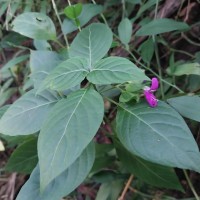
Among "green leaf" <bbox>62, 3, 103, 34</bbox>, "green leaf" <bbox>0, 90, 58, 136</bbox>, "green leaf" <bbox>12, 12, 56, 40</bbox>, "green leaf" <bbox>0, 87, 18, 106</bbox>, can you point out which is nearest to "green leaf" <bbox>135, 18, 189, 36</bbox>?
"green leaf" <bbox>62, 3, 103, 34</bbox>

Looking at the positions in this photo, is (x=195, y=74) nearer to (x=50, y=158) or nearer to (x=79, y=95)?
(x=79, y=95)

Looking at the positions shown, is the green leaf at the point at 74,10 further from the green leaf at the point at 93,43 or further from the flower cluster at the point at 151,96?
the flower cluster at the point at 151,96

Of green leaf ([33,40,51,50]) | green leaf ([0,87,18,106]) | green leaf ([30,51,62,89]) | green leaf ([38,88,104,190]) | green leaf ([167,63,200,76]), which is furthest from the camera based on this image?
green leaf ([0,87,18,106])

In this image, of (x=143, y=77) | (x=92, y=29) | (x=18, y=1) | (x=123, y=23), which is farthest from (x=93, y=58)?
(x=18, y=1)

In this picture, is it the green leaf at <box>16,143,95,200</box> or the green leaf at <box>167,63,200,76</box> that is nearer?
the green leaf at <box>16,143,95,200</box>

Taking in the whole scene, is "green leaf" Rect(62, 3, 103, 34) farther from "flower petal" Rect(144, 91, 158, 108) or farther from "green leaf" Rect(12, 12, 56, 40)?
"flower petal" Rect(144, 91, 158, 108)

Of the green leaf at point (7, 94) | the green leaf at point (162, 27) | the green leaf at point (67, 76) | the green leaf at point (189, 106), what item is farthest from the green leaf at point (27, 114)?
the green leaf at point (7, 94)

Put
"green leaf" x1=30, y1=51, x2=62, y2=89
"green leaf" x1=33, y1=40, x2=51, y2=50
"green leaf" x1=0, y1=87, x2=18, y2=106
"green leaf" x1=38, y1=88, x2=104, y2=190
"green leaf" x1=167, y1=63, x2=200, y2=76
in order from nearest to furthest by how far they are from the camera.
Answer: "green leaf" x1=38, y1=88, x2=104, y2=190 < "green leaf" x1=30, y1=51, x2=62, y2=89 < "green leaf" x1=167, y1=63, x2=200, y2=76 < "green leaf" x1=33, y1=40, x2=51, y2=50 < "green leaf" x1=0, y1=87, x2=18, y2=106
